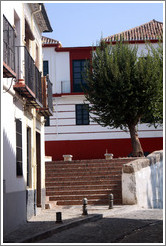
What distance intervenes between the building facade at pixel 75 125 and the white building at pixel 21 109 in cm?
1288

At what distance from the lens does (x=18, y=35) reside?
14.9 metres

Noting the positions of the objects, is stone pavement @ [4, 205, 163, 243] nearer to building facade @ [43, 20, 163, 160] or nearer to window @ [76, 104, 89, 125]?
building facade @ [43, 20, 163, 160]

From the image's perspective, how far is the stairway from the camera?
2070 cm

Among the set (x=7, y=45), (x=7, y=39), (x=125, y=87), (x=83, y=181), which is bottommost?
(x=83, y=181)

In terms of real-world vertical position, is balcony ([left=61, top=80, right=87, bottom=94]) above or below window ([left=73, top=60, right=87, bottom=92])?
below

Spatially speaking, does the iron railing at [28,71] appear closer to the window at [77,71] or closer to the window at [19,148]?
the window at [19,148]

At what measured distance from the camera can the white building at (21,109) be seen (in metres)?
12.1

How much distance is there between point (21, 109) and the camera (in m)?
14.6

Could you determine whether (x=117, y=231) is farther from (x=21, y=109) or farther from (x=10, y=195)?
(x=21, y=109)

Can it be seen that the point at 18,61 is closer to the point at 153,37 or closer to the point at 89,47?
the point at 89,47

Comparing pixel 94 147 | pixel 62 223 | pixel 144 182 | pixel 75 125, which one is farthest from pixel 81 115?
pixel 62 223

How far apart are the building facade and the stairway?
27.7 feet

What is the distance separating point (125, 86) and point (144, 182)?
695 centimetres

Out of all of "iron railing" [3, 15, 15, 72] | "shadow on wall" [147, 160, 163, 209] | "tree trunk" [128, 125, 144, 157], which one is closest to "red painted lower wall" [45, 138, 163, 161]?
"tree trunk" [128, 125, 144, 157]
